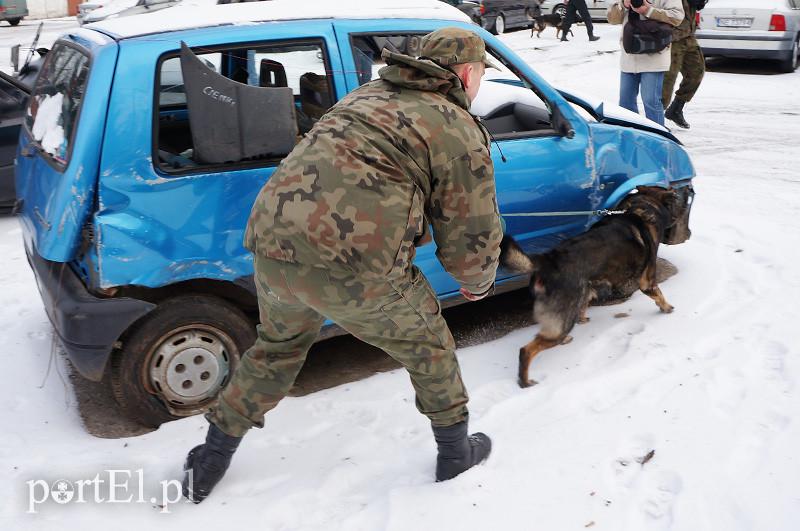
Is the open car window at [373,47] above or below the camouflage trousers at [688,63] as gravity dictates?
above

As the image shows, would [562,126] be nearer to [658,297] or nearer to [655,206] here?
[655,206]

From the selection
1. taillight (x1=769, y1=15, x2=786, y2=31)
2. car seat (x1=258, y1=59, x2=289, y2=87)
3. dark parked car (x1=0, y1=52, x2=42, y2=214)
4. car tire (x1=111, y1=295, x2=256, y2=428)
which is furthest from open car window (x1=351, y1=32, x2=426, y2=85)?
taillight (x1=769, y1=15, x2=786, y2=31)

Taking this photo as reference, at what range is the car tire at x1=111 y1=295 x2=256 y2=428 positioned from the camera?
Answer: 3.31 m

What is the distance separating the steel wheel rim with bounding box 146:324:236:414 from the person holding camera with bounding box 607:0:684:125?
5348 mm

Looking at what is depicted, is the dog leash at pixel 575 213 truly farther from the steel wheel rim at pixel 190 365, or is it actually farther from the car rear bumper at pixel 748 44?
the car rear bumper at pixel 748 44

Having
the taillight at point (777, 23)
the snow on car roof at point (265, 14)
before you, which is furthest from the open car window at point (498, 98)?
the taillight at point (777, 23)

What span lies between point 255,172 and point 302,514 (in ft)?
4.81

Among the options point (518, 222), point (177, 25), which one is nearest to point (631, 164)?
point (518, 222)

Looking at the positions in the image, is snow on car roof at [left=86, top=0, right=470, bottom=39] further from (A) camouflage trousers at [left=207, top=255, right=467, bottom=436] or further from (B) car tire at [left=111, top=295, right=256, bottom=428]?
(A) camouflage trousers at [left=207, top=255, right=467, bottom=436]

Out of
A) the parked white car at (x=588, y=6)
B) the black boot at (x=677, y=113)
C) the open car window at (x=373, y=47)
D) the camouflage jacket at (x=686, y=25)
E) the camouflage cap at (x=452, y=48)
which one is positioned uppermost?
the camouflage cap at (x=452, y=48)

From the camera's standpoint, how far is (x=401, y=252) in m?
2.42

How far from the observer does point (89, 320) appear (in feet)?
10.3

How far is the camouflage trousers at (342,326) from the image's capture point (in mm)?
2451

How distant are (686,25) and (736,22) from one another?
3692mm
